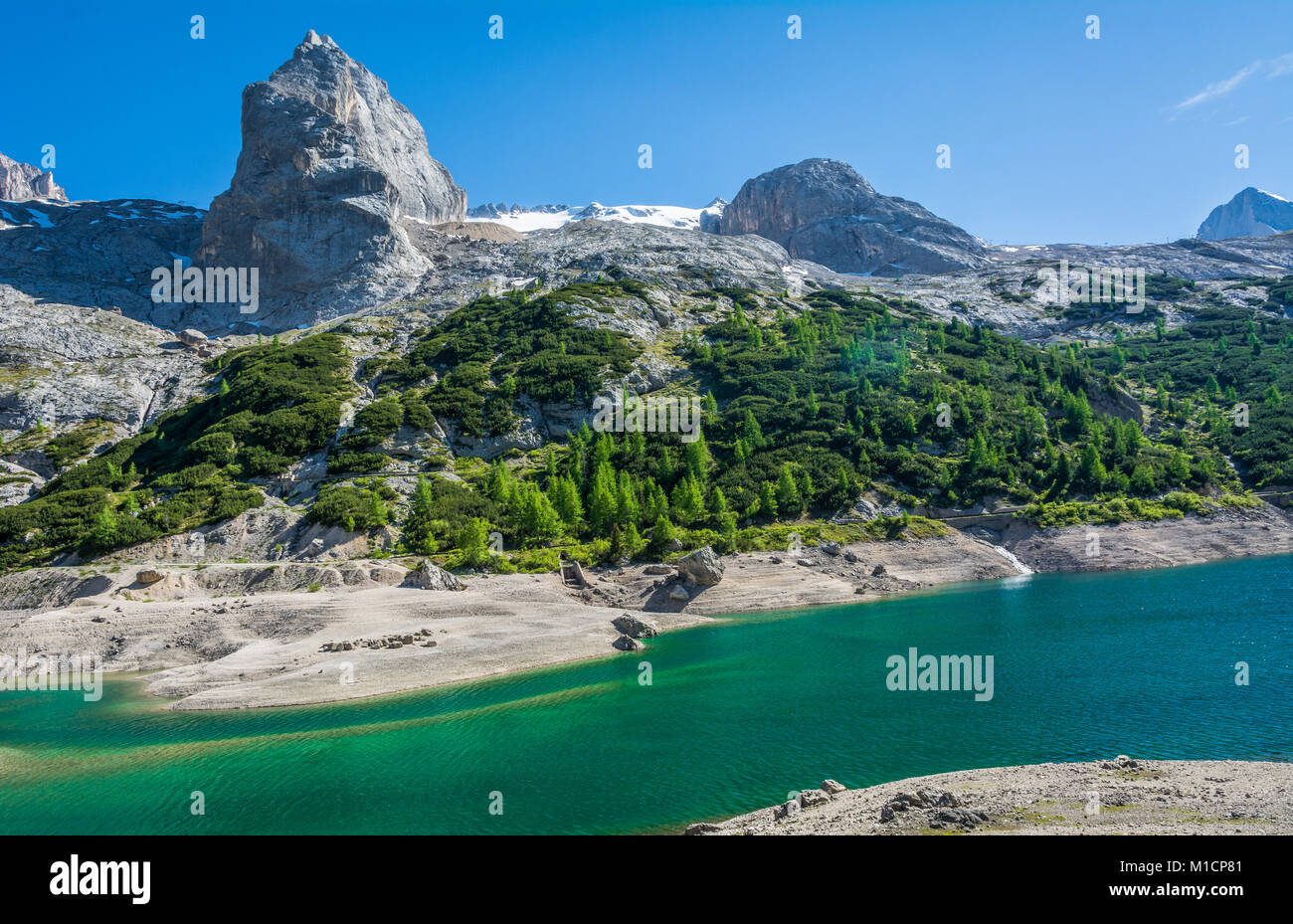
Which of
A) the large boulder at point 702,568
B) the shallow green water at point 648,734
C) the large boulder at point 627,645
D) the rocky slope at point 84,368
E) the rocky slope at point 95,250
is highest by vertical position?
the rocky slope at point 95,250

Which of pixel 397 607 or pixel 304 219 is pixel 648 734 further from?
pixel 304 219

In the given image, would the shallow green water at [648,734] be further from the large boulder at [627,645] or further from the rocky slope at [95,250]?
the rocky slope at [95,250]

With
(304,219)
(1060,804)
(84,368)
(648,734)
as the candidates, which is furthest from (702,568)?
(304,219)

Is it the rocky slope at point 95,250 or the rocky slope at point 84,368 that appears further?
the rocky slope at point 95,250

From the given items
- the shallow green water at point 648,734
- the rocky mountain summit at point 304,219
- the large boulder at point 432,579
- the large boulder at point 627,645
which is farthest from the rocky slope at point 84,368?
the large boulder at point 627,645

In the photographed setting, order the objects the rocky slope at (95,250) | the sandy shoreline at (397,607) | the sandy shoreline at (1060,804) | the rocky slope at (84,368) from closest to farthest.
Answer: the sandy shoreline at (1060,804), the sandy shoreline at (397,607), the rocky slope at (84,368), the rocky slope at (95,250)
